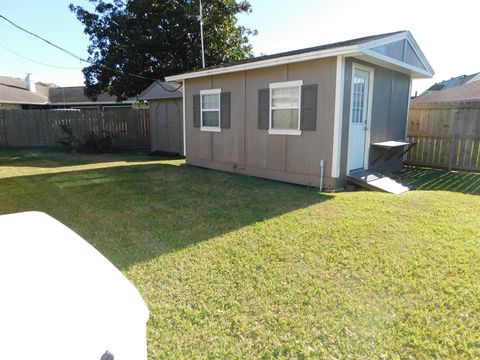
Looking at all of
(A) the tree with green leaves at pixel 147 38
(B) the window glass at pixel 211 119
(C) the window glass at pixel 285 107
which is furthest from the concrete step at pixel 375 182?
(A) the tree with green leaves at pixel 147 38

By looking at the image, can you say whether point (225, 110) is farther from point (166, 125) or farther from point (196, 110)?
point (166, 125)

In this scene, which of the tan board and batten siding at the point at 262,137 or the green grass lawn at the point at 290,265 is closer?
the green grass lawn at the point at 290,265

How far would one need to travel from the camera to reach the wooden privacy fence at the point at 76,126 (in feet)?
44.6

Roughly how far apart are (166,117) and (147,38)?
20.1 ft

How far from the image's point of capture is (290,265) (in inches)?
121

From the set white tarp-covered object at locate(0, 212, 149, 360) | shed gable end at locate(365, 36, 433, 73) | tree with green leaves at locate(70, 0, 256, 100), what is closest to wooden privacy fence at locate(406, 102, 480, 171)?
shed gable end at locate(365, 36, 433, 73)

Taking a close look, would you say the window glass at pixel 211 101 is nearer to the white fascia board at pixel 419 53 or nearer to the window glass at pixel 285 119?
the window glass at pixel 285 119

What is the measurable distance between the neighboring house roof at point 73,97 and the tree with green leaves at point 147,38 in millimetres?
8585

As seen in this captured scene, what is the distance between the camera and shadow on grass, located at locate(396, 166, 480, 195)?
6562 mm

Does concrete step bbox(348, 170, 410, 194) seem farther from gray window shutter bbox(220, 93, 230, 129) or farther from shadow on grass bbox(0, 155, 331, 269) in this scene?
gray window shutter bbox(220, 93, 230, 129)

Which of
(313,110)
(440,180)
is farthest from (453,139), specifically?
(313,110)

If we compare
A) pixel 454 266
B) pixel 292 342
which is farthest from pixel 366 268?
pixel 292 342

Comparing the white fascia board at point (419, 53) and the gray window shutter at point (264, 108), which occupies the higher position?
the white fascia board at point (419, 53)

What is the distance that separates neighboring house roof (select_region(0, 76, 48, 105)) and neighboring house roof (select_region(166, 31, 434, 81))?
20357mm
